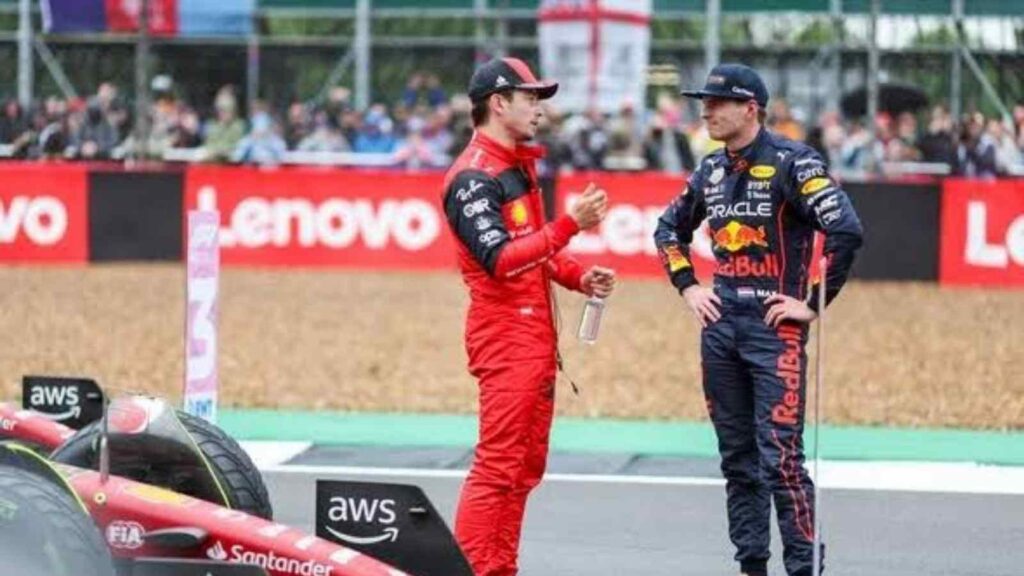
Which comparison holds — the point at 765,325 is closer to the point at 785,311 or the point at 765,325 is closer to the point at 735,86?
the point at 785,311

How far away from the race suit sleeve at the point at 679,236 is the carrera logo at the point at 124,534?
242 centimetres

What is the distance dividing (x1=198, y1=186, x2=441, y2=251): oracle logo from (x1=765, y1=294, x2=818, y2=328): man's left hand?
14.4 m

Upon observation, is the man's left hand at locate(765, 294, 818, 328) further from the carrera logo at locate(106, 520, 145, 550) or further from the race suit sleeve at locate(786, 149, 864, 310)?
the carrera logo at locate(106, 520, 145, 550)

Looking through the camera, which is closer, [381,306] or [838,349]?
[838,349]

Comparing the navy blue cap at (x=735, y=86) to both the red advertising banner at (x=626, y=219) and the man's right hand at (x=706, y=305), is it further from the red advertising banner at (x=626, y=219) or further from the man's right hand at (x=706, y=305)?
the red advertising banner at (x=626, y=219)

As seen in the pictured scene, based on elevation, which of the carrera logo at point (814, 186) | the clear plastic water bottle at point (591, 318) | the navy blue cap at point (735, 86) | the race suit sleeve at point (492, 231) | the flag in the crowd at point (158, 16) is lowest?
the clear plastic water bottle at point (591, 318)

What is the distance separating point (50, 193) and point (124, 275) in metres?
1.21

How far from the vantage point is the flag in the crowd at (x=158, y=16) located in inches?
982

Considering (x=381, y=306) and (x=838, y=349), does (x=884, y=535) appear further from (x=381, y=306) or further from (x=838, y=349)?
(x=381, y=306)

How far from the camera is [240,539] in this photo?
21.2 feet

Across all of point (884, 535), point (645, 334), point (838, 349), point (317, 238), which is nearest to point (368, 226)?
point (317, 238)

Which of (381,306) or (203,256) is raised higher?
(203,256)

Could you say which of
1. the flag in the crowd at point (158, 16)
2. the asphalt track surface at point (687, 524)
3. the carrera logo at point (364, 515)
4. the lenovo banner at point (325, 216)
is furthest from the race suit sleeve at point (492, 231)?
the flag in the crowd at point (158, 16)

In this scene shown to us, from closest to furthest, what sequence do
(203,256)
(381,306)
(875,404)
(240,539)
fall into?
(240,539) < (203,256) < (875,404) < (381,306)
